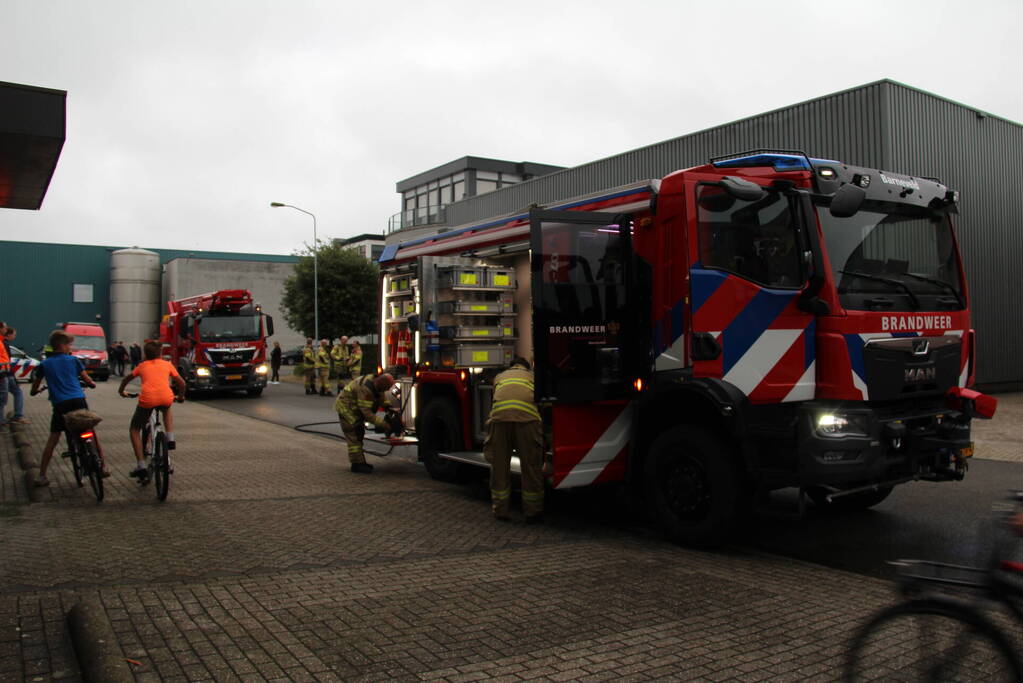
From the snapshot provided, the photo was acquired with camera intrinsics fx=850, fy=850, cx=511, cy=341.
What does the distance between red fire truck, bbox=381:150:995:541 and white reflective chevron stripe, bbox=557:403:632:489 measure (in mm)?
13

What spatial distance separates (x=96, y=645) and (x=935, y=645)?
3760mm

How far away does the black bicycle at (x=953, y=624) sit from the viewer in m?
3.01

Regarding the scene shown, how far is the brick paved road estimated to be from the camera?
421 centimetres

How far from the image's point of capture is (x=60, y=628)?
4535 millimetres

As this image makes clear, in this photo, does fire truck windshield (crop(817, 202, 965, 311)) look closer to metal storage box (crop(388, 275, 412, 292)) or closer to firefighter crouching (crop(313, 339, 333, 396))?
metal storage box (crop(388, 275, 412, 292))

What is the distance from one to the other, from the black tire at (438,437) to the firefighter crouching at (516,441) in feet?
5.17

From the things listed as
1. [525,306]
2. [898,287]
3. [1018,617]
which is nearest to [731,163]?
[898,287]

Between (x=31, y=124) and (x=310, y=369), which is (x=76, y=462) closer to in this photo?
(x=31, y=124)

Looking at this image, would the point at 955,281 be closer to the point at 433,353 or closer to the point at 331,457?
the point at 433,353

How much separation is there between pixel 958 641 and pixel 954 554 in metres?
3.85

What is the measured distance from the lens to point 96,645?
416 centimetres

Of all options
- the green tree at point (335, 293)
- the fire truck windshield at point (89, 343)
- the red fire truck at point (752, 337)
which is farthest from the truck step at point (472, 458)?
the green tree at point (335, 293)

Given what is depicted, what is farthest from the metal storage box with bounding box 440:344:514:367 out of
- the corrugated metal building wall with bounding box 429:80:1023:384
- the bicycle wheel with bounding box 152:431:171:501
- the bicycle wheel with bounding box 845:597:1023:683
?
the corrugated metal building wall with bounding box 429:80:1023:384

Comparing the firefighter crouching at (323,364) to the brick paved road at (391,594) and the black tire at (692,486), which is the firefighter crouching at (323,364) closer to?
the brick paved road at (391,594)
